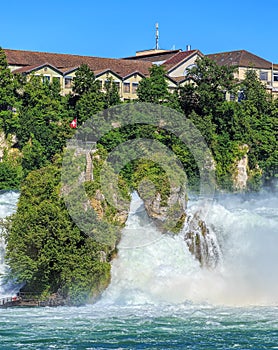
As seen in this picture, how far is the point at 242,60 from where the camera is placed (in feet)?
242

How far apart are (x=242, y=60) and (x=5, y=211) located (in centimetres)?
3451

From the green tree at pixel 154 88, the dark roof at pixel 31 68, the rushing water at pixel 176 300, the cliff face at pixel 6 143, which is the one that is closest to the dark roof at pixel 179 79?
the green tree at pixel 154 88

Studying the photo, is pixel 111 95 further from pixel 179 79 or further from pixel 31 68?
pixel 179 79

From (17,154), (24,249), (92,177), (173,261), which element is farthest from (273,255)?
(17,154)

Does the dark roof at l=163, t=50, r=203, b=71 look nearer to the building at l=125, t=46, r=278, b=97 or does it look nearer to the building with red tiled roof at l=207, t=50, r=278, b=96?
the building at l=125, t=46, r=278, b=97

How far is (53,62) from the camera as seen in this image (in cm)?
6419

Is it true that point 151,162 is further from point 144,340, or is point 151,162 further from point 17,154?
point 144,340

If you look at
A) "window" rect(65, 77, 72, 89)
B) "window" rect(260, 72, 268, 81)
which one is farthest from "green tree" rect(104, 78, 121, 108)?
"window" rect(260, 72, 268, 81)

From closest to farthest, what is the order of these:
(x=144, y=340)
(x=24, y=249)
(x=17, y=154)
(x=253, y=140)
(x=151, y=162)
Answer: (x=144, y=340), (x=24, y=249), (x=151, y=162), (x=17, y=154), (x=253, y=140)

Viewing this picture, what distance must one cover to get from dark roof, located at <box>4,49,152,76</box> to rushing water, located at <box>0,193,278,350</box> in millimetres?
18399

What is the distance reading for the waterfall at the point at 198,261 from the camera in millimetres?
39156

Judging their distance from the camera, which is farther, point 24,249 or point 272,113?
point 272,113

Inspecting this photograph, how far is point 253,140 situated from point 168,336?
33.3 metres

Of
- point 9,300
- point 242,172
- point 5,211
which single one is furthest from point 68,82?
point 9,300
